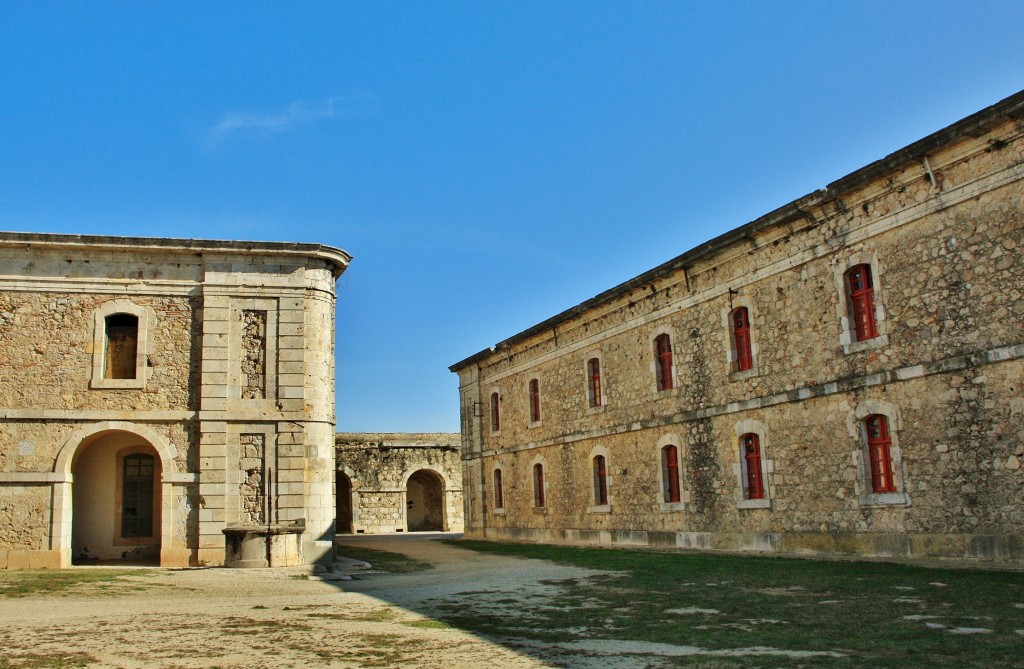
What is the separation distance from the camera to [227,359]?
1639cm

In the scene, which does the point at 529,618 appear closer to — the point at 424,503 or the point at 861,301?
the point at 861,301

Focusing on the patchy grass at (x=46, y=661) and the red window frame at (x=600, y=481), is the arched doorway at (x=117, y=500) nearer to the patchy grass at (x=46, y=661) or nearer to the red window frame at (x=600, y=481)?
the patchy grass at (x=46, y=661)

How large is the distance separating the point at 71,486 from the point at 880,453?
13710 mm

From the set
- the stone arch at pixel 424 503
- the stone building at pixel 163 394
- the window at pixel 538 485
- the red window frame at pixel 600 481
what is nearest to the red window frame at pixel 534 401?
the window at pixel 538 485

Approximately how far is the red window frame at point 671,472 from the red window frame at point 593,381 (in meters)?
3.21

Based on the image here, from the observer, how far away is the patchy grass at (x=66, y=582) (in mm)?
11844

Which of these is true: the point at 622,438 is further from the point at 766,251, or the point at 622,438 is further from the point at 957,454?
the point at 957,454

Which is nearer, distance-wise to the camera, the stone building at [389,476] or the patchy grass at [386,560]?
the patchy grass at [386,560]

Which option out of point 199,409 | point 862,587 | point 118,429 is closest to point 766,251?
point 862,587

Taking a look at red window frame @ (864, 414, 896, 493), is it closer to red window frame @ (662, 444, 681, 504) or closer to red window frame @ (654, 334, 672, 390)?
red window frame @ (662, 444, 681, 504)

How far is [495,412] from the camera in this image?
2908cm

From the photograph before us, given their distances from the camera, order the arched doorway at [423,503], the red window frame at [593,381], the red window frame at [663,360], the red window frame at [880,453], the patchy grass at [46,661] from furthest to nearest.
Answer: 1. the arched doorway at [423,503]
2. the red window frame at [593,381]
3. the red window frame at [663,360]
4. the red window frame at [880,453]
5. the patchy grass at [46,661]

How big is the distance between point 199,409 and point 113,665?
10.0 m

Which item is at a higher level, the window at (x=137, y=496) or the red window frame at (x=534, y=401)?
the red window frame at (x=534, y=401)
